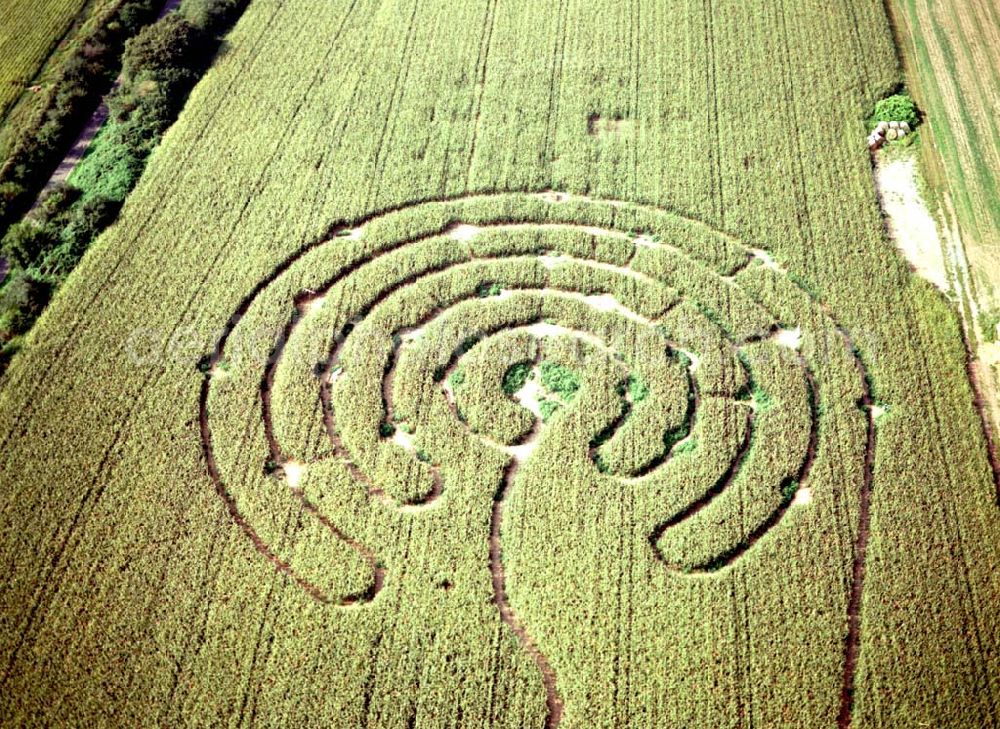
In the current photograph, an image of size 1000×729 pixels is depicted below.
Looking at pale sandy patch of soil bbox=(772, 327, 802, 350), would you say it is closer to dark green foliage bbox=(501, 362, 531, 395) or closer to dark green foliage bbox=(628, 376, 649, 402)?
dark green foliage bbox=(628, 376, 649, 402)

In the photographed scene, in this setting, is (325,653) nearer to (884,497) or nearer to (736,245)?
(884,497)

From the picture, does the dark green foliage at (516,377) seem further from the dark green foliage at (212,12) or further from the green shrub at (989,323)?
the dark green foliage at (212,12)

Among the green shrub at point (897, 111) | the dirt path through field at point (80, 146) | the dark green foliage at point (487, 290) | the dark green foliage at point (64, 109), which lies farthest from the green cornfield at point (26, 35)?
the green shrub at point (897, 111)

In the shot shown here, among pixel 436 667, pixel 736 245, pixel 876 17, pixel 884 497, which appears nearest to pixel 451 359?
pixel 436 667

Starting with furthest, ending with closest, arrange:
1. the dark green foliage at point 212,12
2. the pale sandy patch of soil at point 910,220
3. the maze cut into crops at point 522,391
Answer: the dark green foliage at point 212,12 < the pale sandy patch of soil at point 910,220 < the maze cut into crops at point 522,391

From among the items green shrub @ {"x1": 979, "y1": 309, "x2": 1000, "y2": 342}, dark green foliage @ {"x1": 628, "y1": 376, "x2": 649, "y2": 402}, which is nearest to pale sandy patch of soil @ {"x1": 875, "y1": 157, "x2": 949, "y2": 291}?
green shrub @ {"x1": 979, "y1": 309, "x2": 1000, "y2": 342}

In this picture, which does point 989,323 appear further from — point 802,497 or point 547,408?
point 547,408
